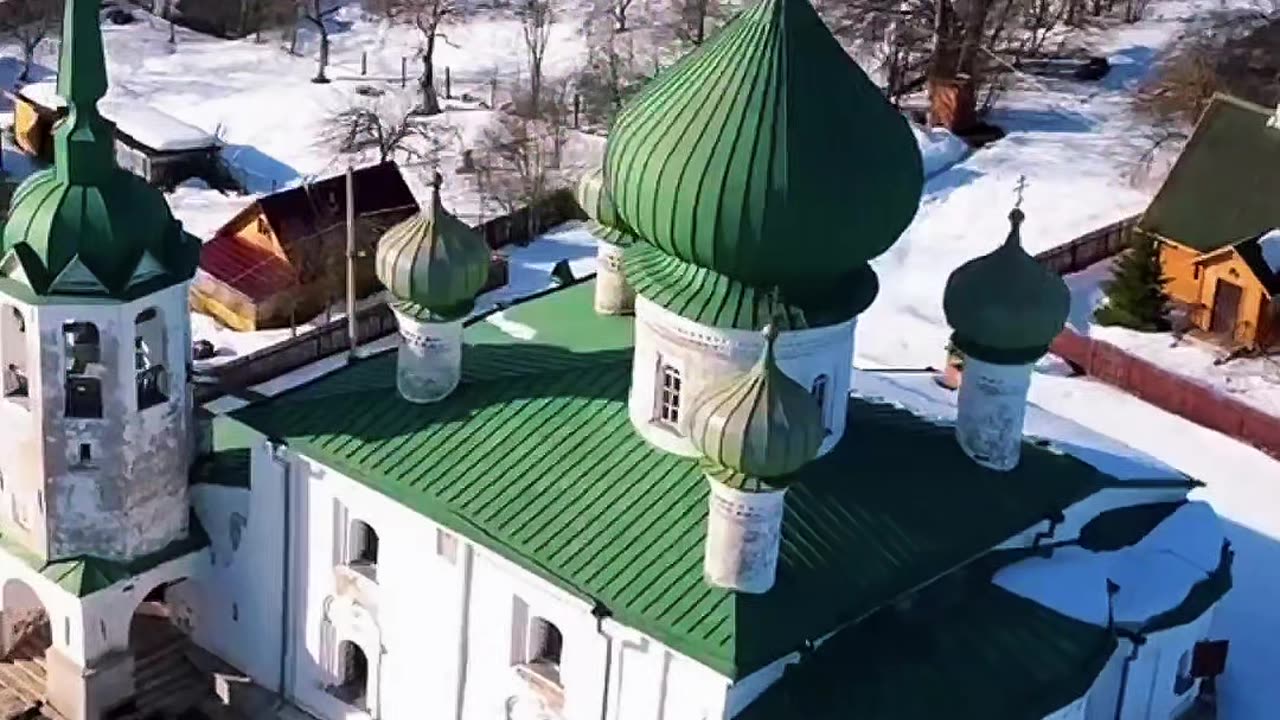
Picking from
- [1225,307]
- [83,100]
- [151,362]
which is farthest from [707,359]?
[1225,307]

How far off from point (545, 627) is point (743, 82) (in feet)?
17.4

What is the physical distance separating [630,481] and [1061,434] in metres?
6.70

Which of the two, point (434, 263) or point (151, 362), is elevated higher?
point (434, 263)

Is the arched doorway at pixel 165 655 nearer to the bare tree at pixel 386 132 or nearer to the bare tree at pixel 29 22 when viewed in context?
the bare tree at pixel 386 132

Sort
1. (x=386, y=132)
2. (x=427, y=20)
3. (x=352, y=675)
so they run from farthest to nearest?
(x=427, y=20), (x=386, y=132), (x=352, y=675)

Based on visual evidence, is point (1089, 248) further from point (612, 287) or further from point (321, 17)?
point (321, 17)

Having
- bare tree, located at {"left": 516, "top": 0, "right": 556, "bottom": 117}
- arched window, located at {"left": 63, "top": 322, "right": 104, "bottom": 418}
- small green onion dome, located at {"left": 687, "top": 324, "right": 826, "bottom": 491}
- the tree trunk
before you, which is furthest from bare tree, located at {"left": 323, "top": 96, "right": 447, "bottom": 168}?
small green onion dome, located at {"left": 687, "top": 324, "right": 826, "bottom": 491}

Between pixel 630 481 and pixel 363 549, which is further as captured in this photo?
pixel 363 549

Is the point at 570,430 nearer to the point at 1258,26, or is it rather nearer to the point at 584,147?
the point at 584,147

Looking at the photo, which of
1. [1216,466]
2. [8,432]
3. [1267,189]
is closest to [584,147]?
[1267,189]

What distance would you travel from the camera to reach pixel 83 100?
1984 centimetres

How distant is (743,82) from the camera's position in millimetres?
18375

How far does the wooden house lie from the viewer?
32.2 meters

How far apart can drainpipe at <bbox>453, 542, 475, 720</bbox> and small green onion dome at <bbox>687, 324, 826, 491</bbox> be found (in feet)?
10.3
